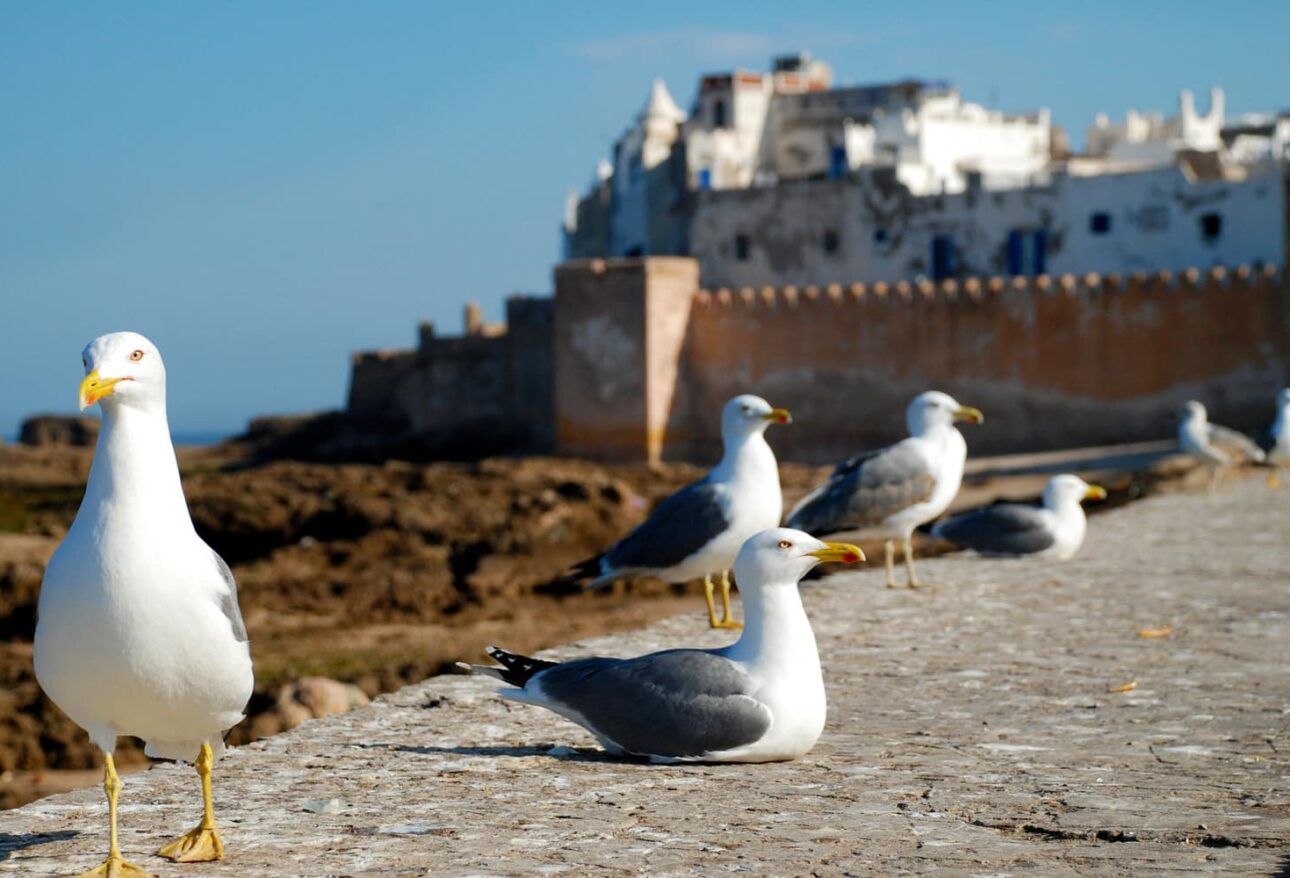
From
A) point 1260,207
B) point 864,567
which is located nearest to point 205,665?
point 864,567

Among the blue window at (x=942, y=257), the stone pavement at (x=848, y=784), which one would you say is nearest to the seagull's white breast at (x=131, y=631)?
the stone pavement at (x=848, y=784)

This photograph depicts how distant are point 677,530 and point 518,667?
2.33 metres

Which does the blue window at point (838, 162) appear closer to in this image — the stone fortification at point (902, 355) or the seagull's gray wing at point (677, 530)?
the stone fortification at point (902, 355)

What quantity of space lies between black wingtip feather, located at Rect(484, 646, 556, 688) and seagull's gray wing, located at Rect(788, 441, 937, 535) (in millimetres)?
3678

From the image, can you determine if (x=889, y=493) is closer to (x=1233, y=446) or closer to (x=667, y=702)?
(x=667, y=702)

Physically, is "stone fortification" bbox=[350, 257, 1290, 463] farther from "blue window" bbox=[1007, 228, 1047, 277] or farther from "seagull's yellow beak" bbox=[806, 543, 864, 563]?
"seagull's yellow beak" bbox=[806, 543, 864, 563]

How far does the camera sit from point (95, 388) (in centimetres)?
382

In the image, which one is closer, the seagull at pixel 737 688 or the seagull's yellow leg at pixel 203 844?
the seagull's yellow leg at pixel 203 844

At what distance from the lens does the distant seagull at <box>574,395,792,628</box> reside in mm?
7465

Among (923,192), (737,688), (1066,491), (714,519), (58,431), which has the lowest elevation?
(58,431)

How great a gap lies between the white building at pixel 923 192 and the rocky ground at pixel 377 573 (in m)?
12.1

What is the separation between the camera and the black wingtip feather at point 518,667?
17.2ft

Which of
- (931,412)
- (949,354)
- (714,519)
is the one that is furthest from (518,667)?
(949,354)

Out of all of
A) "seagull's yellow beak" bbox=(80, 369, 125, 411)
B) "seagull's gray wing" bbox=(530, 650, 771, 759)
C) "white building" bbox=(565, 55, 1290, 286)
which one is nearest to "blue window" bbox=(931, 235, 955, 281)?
"white building" bbox=(565, 55, 1290, 286)
